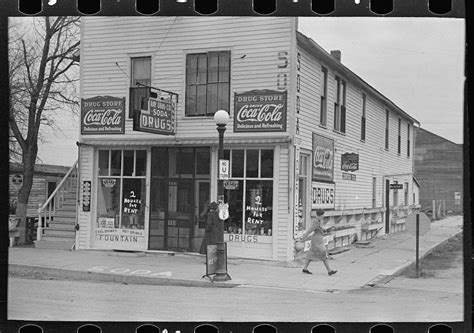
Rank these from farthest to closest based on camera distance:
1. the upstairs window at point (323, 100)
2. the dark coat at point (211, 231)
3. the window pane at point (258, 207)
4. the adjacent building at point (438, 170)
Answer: the window pane at point (258, 207) < the upstairs window at point (323, 100) < the dark coat at point (211, 231) < the adjacent building at point (438, 170)

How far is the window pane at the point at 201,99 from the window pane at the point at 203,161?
45 cm

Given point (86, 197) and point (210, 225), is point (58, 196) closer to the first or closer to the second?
point (86, 197)

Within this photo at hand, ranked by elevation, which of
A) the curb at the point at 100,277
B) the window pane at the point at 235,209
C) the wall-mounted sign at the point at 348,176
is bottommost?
the curb at the point at 100,277

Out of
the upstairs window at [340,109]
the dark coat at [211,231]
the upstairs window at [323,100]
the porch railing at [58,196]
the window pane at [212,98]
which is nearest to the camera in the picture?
the porch railing at [58,196]

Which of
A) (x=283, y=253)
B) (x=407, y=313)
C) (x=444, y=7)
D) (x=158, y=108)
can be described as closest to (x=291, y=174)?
(x=283, y=253)

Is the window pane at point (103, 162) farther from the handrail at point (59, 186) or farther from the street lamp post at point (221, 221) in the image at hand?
the street lamp post at point (221, 221)

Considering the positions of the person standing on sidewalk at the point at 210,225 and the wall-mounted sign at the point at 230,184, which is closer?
the person standing on sidewalk at the point at 210,225

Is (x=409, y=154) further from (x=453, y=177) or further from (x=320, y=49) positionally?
(x=320, y=49)

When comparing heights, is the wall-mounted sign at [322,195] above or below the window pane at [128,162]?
below

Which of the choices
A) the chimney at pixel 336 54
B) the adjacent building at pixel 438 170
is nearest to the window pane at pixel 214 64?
the chimney at pixel 336 54

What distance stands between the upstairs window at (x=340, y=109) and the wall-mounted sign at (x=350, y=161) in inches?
12.7

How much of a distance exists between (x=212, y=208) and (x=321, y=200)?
147 centimetres

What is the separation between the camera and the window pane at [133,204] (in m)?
5.68

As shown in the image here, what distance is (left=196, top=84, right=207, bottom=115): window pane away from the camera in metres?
5.80
